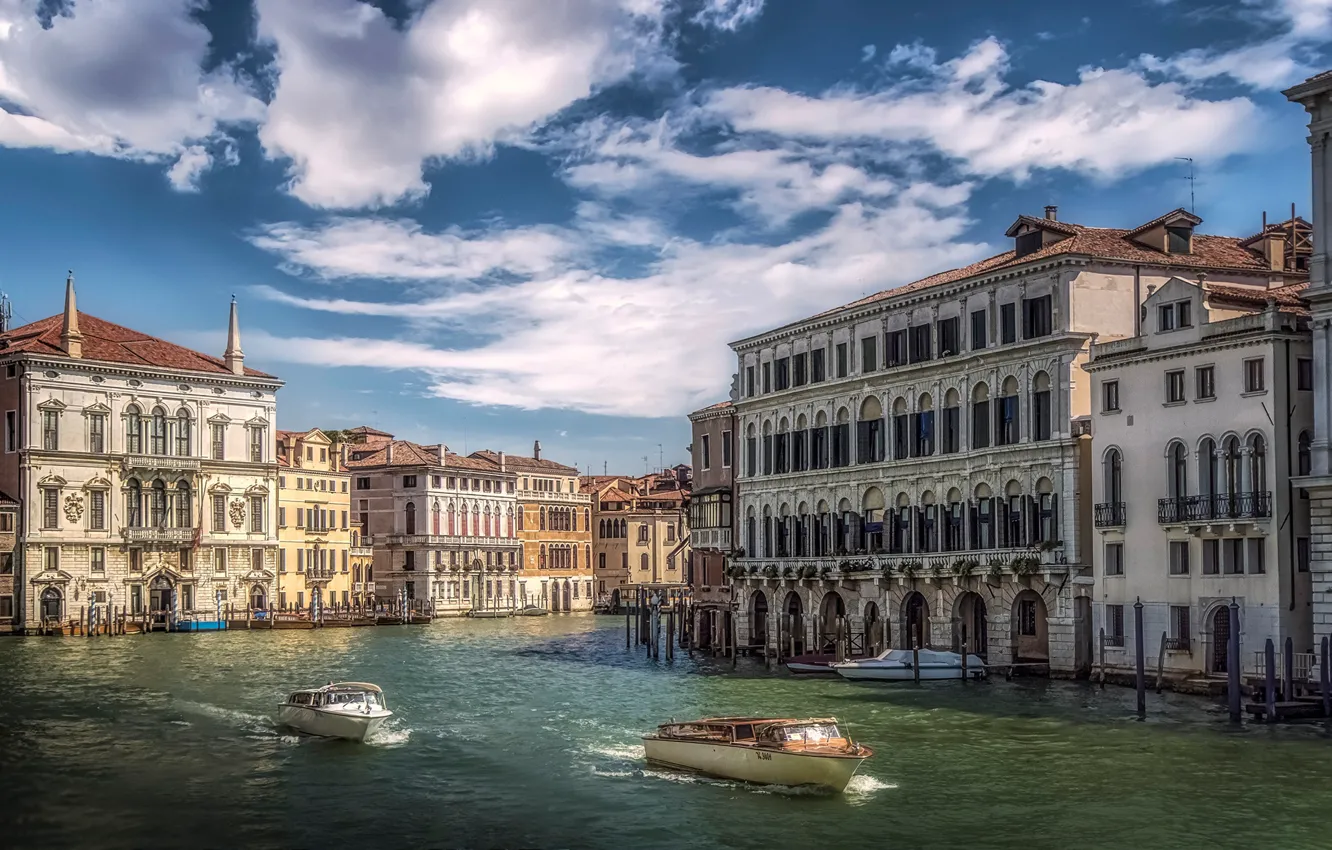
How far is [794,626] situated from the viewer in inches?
2174

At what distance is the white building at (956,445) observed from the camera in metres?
43.5

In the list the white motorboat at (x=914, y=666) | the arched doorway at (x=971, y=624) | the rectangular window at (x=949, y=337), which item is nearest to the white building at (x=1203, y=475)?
the white motorboat at (x=914, y=666)

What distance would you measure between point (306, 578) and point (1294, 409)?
6336 cm

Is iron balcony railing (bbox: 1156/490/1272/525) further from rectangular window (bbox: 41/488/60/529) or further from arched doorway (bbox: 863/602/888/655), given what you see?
rectangular window (bbox: 41/488/60/529)

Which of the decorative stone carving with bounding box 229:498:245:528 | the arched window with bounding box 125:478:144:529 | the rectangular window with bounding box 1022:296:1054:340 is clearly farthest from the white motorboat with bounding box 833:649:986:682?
the decorative stone carving with bounding box 229:498:245:528

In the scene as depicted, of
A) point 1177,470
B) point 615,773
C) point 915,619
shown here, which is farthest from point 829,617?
point 615,773

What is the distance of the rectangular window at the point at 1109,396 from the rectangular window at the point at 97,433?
49.5 m

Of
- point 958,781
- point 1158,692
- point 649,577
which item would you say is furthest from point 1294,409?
point 649,577

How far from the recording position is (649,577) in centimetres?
11862

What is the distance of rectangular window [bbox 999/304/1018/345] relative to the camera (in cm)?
4531

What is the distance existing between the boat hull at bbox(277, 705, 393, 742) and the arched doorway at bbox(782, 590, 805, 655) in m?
24.4

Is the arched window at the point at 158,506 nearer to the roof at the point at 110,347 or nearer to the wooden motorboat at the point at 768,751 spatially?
the roof at the point at 110,347

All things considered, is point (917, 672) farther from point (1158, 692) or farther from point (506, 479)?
point (506, 479)

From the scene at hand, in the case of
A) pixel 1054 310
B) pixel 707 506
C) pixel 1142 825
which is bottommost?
pixel 1142 825
